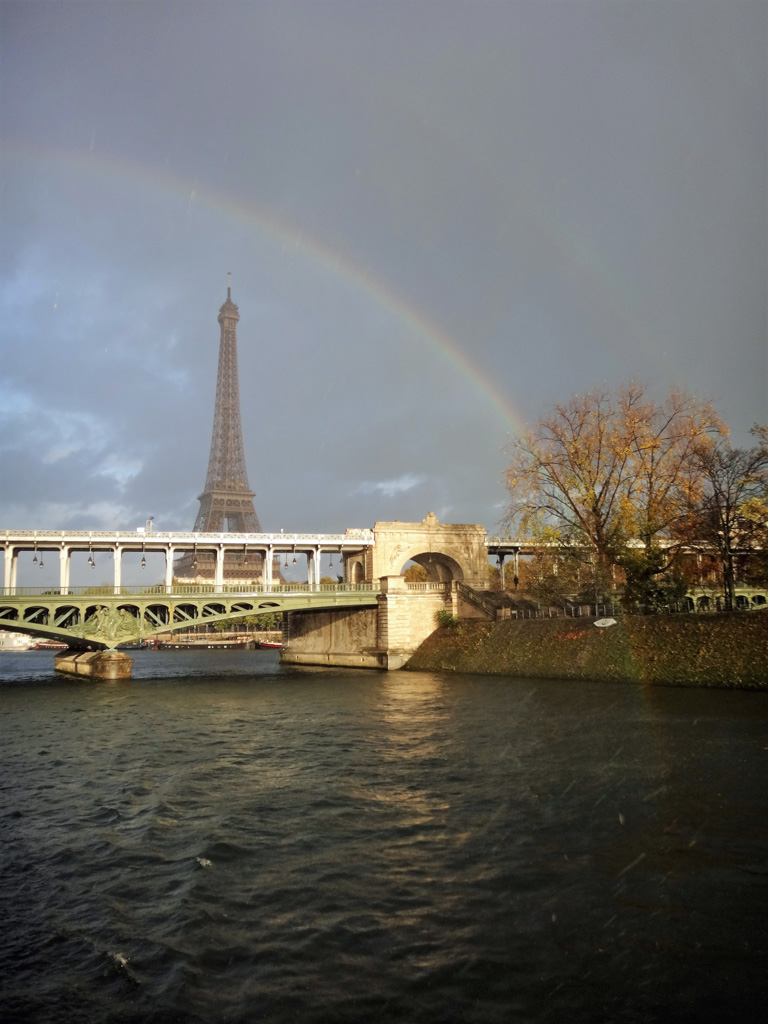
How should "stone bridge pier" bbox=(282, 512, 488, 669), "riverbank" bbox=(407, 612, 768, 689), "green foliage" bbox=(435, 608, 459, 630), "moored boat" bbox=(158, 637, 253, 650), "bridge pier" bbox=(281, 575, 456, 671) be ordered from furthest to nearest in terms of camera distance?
"moored boat" bbox=(158, 637, 253, 650)
"stone bridge pier" bbox=(282, 512, 488, 669)
"bridge pier" bbox=(281, 575, 456, 671)
"green foliage" bbox=(435, 608, 459, 630)
"riverbank" bbox=(407, 612, 768, 689)

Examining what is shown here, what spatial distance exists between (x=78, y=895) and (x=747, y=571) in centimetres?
4536

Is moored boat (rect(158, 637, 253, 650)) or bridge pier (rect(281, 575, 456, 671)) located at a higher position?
bridge pier (rect(281, 575, 456, 671))

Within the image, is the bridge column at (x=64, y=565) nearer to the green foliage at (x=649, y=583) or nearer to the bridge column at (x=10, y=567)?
the bridge column at (x=10, y=567)

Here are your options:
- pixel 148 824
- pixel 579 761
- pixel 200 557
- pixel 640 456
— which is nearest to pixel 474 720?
pixel 579 761

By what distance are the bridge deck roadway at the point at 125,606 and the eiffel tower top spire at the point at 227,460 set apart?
251ft

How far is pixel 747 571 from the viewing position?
4681 centimetres

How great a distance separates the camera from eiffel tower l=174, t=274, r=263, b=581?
132500 millimetres

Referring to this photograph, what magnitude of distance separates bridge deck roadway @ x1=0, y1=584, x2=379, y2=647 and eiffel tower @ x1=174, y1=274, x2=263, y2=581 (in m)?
60.2

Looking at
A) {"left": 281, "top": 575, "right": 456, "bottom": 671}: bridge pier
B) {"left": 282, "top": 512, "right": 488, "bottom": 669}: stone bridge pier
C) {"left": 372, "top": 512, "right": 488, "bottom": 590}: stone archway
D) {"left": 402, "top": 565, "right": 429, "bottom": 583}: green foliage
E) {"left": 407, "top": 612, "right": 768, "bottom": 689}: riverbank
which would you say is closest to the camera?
{"left": 407, "top": 612, "right": 768, "bottom": 689}: riverbank

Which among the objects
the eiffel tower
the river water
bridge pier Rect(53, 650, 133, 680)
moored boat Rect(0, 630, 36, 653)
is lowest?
moored boat Rect(0, 630, 36, 653)

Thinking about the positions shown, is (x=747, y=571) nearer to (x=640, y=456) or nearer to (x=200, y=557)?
(x=640, y=456)

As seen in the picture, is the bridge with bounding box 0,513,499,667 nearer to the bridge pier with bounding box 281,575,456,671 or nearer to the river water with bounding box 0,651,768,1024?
the bridge pier with bounding box 281,575,456,671

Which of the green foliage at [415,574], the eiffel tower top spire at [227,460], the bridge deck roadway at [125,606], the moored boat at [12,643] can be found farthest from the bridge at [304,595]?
the moored boat at [12,643]

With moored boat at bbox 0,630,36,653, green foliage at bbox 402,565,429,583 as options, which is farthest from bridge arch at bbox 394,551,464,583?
moored boat at bbox 0,630,36,653
